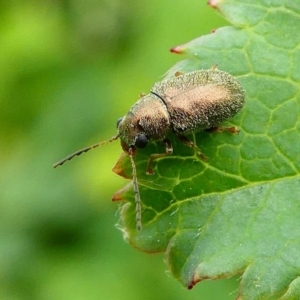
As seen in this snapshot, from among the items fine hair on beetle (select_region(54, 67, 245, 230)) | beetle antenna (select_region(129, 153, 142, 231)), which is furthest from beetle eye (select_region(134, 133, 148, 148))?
beetle antenna (select_region(129, 153, 142, 231))

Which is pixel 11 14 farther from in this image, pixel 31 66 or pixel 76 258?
pixel 76 258

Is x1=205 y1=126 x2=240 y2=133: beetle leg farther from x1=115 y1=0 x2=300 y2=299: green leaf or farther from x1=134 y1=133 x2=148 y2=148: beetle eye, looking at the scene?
x1=134 y1=133 x2=148 y2=148: beetle eye

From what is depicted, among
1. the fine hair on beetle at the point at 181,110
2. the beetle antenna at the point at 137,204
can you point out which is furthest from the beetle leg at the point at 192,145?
the beetle antenna at the point at 137,204

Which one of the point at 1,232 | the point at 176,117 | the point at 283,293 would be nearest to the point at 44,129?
the point at 1,232

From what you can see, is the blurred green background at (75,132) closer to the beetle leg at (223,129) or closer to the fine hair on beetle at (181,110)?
the fine hair on beetle at (181,110)

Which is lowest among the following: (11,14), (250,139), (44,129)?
(44,129)
